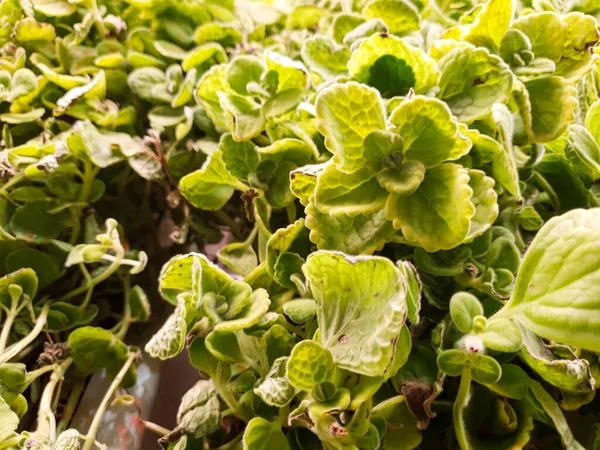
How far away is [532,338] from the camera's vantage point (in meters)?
0.33

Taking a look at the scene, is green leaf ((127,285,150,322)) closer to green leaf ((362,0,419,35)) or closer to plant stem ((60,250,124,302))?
plant stem ((60,250,124,302))

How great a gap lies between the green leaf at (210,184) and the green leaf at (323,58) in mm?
131

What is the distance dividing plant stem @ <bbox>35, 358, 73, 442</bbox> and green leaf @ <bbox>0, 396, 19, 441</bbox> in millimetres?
55

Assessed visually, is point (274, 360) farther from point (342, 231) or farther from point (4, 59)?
point (4, 59)

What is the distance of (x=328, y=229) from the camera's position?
361 mm

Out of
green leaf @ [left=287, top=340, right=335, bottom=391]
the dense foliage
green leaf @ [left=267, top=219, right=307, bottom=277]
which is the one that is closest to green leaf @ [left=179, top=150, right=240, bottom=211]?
the dense foliage

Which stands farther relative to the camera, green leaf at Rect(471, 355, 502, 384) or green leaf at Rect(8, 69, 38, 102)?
green leaf at Rect(8, 69, 38, 102)

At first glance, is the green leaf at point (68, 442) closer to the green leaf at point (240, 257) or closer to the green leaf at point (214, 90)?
the green leaf at point (240, 257)

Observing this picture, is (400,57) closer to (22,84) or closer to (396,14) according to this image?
(396,14)

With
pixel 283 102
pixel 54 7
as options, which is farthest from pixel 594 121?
pixel 54 7

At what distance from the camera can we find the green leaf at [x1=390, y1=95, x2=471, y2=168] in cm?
32

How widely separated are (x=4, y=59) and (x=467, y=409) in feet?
1.96

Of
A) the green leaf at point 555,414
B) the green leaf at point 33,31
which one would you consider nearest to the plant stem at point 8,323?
the green leaf at point 33,31

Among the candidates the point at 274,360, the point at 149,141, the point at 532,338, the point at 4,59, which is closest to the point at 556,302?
the point at 532,338
